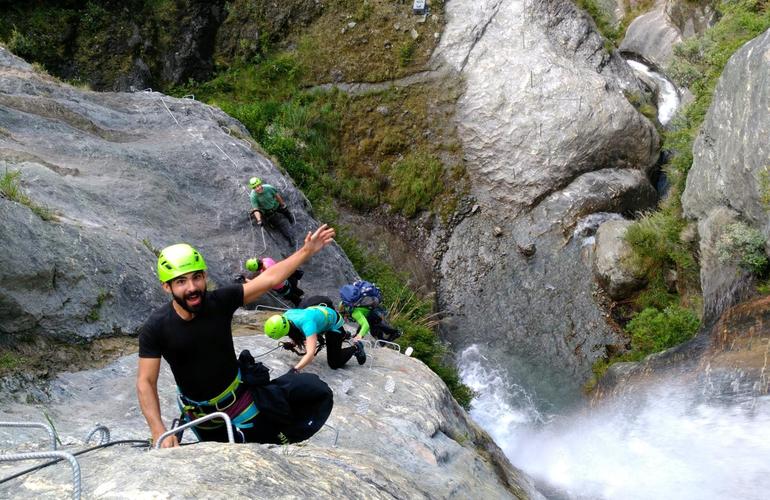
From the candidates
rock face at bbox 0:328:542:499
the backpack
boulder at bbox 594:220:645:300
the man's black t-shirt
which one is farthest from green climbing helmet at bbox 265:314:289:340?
boulder at bbox 594:220:645:300

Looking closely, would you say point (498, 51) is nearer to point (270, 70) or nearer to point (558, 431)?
point (270, 70)

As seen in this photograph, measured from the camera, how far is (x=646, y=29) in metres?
28.1

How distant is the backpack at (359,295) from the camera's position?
917 cm

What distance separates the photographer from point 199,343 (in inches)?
167

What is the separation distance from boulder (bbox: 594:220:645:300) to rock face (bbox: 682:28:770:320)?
3024mm

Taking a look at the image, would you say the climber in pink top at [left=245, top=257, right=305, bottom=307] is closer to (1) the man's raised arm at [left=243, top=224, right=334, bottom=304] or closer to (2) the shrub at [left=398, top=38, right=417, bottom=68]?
(1) the man's raised arm at [left=243, top=224, right=334, bottom=304]

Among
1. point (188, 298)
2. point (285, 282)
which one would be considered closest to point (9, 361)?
point (188, 298)

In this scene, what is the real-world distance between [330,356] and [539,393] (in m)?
8.13

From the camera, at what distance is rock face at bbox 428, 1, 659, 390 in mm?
17328

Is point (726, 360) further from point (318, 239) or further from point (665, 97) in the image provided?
point (665, 97)

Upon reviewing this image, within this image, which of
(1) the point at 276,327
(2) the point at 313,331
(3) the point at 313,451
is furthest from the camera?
(2) the point at 313,331

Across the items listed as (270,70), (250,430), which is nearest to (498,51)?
(270,70)

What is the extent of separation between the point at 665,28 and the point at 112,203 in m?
24.1

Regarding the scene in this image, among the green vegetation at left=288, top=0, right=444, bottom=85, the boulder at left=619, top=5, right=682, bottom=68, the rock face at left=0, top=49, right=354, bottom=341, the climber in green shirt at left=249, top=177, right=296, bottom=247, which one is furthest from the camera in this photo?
the boulder at left=619, top=5, right=682, bottom=68
